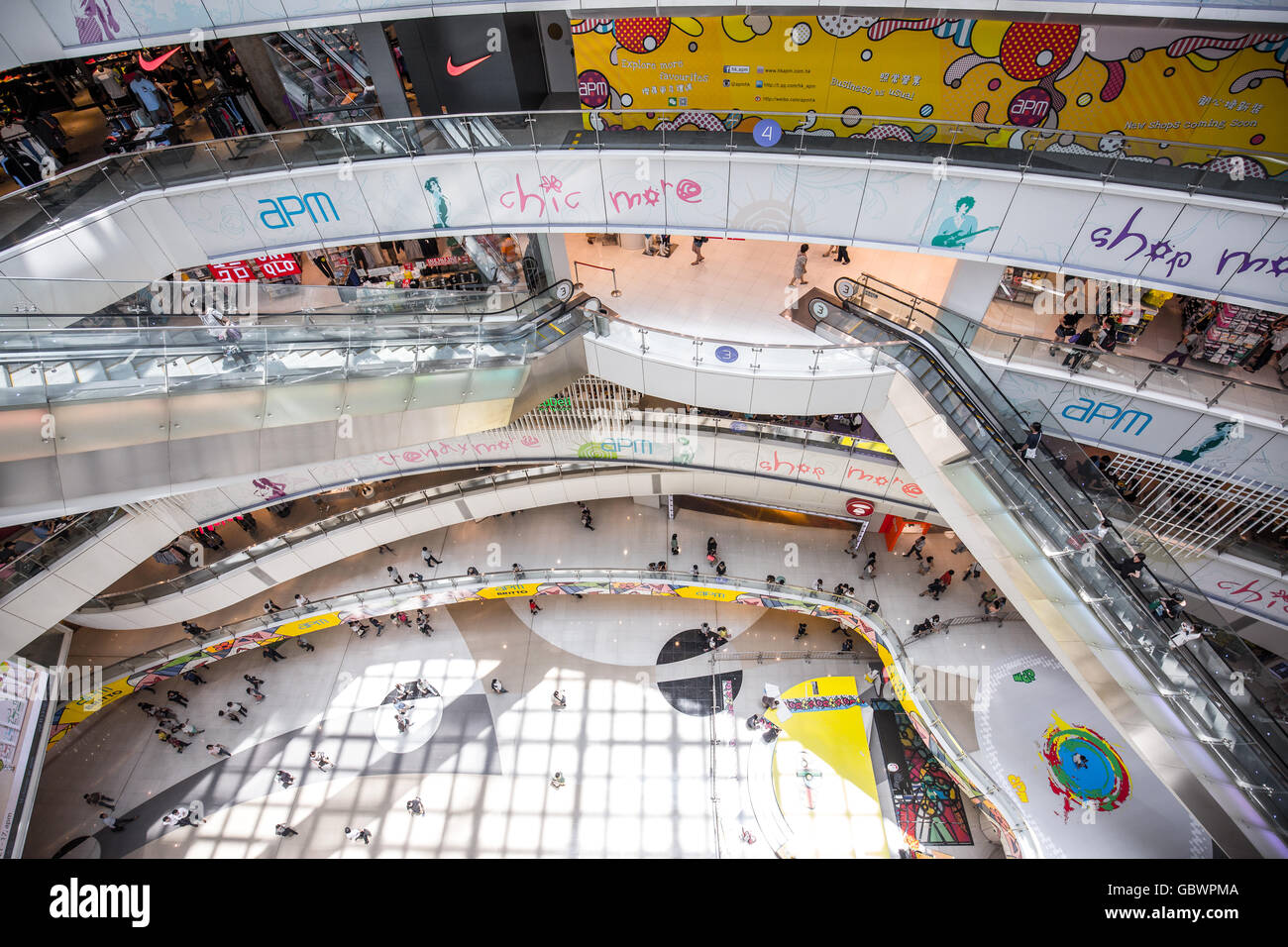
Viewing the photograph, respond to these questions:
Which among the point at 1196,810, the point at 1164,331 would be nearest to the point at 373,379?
the point at 1196,810

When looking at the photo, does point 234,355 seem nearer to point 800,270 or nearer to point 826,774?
point 800,270

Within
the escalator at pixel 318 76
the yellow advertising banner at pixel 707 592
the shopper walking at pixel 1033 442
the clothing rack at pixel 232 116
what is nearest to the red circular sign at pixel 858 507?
the yellow advertising banner at pixel 707 592

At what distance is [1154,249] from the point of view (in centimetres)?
918

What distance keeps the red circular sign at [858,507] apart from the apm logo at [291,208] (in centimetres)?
1249

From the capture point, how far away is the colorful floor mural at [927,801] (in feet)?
51.6

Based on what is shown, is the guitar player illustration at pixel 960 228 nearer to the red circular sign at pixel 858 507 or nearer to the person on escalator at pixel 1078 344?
the person on escalator at pixel 1078 344

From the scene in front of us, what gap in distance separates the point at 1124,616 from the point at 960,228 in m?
5.82

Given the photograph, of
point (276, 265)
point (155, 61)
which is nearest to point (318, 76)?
point (155, 61)

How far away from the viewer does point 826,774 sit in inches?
653

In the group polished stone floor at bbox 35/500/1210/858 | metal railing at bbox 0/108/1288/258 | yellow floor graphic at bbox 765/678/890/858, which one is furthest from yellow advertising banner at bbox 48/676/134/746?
yellow floor graphic at bbox 765/678/890/858
